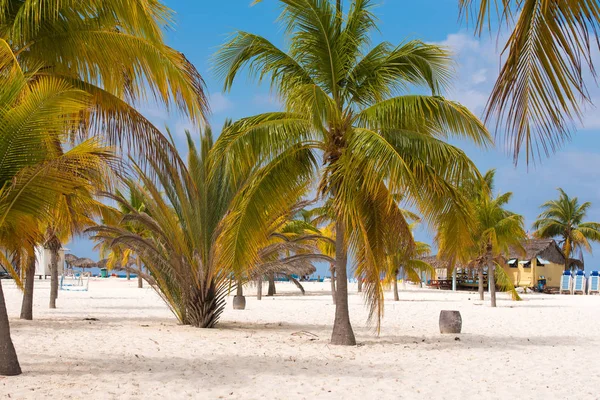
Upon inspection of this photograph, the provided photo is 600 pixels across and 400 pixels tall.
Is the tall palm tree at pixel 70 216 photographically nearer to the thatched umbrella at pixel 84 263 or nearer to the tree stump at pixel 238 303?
the tree stump at pixel 238 303

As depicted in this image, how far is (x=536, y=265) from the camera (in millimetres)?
42469

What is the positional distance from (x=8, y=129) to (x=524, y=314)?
17.3m

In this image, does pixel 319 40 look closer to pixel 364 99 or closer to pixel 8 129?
pixel 364 99

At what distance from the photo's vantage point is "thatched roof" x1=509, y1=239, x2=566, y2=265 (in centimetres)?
4169

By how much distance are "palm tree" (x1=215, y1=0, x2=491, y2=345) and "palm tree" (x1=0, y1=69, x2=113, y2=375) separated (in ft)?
12.6

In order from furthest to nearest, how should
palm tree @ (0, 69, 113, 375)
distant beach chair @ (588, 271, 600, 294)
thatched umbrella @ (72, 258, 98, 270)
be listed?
thatched umbrella @ (72, 258, 98, 270), distant beach chair @ (588, 271, 600, 294), palm tree @ (0, 69, 113, 375)

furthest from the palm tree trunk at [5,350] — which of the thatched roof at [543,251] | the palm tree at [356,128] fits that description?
the thatched roof at [543,251]

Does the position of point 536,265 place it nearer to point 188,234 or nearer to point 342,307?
point 188,234

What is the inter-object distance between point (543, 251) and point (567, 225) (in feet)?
29.7

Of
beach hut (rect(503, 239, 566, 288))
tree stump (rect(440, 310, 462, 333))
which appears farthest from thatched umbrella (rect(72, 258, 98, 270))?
tree stump (rect(440, 310, 462, 333))

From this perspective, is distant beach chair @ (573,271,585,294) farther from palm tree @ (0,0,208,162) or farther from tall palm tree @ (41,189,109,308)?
palm tree @ (0,0,208,162)

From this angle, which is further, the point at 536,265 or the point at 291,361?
the point at 536,265

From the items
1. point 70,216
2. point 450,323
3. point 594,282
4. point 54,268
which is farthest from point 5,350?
point 594,282

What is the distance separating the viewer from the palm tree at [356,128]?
1011cm
